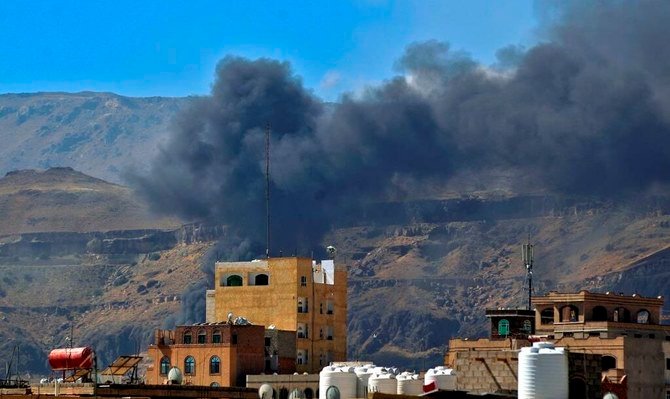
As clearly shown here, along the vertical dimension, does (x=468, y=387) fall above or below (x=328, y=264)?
below

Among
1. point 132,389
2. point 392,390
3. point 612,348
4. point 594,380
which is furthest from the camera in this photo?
point 612,348

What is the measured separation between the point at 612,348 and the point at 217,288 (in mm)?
51431

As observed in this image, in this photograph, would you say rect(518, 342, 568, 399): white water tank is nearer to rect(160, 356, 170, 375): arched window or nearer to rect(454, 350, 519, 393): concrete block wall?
rect(454, 350, 519, 393): concrete block wall

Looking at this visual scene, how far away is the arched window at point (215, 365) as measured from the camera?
166m

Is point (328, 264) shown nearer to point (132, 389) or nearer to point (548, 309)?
point (548, 309)

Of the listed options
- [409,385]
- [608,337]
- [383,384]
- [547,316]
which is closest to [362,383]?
[383,384]

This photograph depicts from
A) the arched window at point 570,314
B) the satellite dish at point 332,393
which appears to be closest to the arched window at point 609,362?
the arched window at point 570,314

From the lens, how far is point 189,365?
554 feet

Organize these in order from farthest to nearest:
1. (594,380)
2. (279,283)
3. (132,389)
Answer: (279,283) → (132,389) → (594,380)

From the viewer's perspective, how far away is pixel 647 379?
14700cm

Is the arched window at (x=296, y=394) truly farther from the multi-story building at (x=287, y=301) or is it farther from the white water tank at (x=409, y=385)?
the multi-story building at (x=287, y=301)

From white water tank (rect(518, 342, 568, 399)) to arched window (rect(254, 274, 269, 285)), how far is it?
108091 millimetres

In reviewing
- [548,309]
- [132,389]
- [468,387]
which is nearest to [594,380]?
[468,387]

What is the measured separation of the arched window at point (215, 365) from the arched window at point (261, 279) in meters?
17.6
